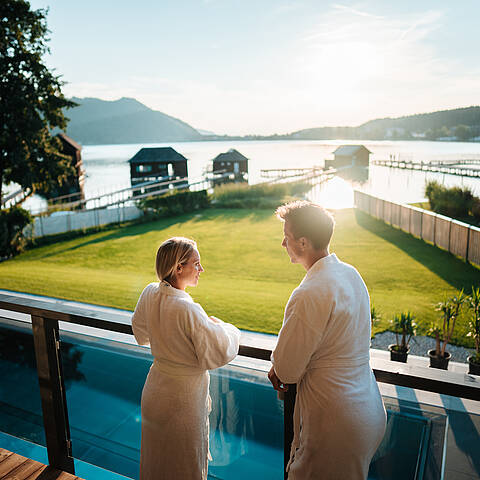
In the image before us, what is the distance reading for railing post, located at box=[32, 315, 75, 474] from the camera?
234cm

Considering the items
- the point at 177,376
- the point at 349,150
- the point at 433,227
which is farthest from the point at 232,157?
the point at 177,376

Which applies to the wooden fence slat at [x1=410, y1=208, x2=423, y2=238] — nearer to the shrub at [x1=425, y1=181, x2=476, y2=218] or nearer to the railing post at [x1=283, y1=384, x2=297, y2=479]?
the shrub at [x1=425, y1=181, x2=476, y2=218]

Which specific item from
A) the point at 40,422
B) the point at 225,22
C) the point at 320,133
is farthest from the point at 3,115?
the point at 320,133

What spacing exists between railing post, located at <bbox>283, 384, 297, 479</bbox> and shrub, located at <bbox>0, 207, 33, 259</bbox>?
49.1ft

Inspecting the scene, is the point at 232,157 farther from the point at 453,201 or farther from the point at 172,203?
the point at 453,201

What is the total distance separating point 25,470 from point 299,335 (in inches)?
84.9

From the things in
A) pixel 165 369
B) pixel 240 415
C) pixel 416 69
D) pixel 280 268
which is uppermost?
pixel 416 69

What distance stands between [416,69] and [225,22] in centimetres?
9026

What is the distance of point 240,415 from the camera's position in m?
2.38

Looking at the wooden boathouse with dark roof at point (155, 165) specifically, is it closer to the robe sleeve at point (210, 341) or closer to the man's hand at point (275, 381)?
the robe sleeve at point (210, 341)

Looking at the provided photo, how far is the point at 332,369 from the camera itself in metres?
1.42

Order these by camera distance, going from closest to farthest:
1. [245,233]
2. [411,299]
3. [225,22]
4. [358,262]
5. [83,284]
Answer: [411,299]
[83,284]
[358,262]
[245,233]
[225,22]

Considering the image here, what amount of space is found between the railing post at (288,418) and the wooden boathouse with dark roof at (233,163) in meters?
49.8

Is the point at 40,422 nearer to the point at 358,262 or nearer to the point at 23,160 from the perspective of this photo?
the point at 358,262
